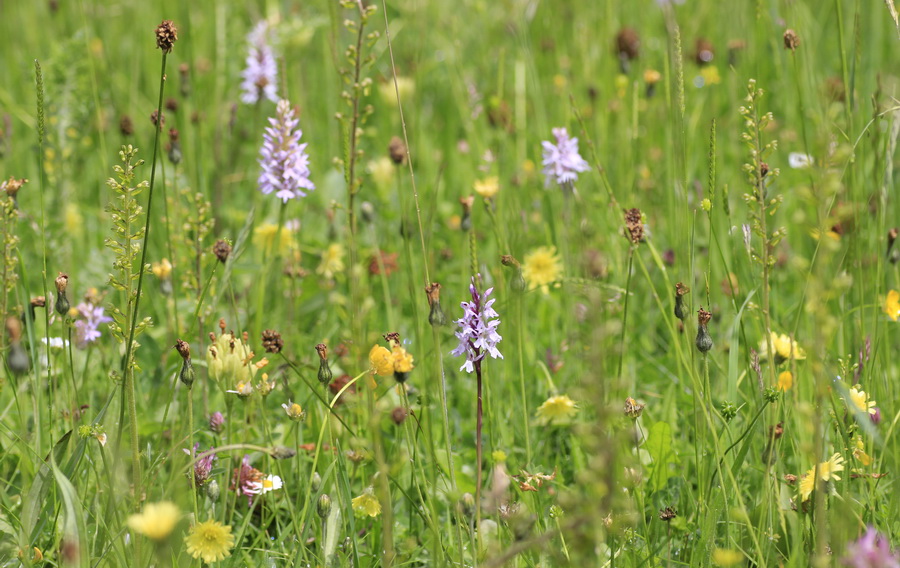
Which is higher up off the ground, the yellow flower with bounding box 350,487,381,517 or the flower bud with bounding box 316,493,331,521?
the flower bud with bounding box 316,493,331,521

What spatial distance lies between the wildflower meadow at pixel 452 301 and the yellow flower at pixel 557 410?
0.05 ft

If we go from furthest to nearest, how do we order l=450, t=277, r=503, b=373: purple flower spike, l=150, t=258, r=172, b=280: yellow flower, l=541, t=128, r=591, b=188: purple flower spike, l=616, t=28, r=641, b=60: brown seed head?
l=616, t=28, r=641, b=60: brown seed head < l=541, t=128, r=591, b=188: purple flower spike < l=150, t=258, r=172, b=280: yellow flower < l=450, t=277, r=503, b=373: purple flower spike

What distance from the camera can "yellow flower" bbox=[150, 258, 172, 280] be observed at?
231cm

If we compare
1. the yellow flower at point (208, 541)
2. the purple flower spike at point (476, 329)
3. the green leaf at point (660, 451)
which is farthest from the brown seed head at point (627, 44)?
the yellow flower at point (208, 541)

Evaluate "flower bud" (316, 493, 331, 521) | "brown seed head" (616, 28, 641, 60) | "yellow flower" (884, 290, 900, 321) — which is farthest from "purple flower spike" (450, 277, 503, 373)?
"brown seed head" (616, 28, 641, 60)

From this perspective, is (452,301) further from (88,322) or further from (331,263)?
(88,322)

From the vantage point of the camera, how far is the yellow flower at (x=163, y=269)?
2.31 m

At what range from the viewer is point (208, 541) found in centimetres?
138

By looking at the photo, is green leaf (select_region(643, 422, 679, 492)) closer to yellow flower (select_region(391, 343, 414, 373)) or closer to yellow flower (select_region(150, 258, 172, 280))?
yellow flower (select_region(391, 343, 414, 373))

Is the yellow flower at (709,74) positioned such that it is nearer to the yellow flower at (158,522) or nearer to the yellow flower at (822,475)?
the yellow flower at (822,475)

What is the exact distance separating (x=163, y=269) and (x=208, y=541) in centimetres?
118

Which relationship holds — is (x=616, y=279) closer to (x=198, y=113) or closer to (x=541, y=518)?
(x=541, y=518)

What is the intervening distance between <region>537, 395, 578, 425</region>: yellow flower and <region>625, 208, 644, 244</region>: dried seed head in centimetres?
39

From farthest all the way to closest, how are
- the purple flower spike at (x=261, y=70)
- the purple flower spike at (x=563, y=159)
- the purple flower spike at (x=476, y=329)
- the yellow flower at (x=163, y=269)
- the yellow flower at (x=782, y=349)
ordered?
the purple flower spike at (x=261, y=70) < the purple flower spike at (x=563, y=159) < the yellow flower at (x=163, y=269) < the yellow flower at (x=782, y=349) < the purple flower spike at (x=476, y=329)
